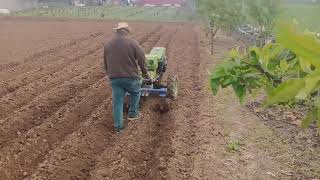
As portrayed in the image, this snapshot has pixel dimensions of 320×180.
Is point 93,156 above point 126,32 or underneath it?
underneath

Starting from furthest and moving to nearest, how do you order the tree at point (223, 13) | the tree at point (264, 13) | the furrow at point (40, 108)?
the tree at point (223, 13)
the tree at point (264, 13)
the furrow at point (40, 108)

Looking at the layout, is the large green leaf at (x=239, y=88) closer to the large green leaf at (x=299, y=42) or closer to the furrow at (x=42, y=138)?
the large green leaf at (x=299, y=42)

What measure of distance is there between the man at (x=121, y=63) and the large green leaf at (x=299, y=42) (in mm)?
7080

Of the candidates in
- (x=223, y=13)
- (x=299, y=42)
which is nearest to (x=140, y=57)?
(x=299, y=42)

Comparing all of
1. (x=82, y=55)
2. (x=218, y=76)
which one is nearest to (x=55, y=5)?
(x=82, y=55)

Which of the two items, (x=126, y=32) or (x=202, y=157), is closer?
(x=202, y=157)

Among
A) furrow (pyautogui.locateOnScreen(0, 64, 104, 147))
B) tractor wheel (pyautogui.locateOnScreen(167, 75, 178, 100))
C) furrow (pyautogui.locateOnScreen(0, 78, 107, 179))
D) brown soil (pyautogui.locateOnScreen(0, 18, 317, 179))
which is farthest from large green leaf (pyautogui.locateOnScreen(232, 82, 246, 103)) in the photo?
tractor wheel (pyautogui.locateOnScreen(167, 75, 178, 100))

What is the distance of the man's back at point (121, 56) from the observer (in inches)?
314

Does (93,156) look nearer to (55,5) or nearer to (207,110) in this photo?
(207,110)

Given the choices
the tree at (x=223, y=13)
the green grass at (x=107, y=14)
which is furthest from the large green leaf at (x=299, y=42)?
the green grass at (x=107, y=14)

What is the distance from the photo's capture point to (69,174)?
6082mm

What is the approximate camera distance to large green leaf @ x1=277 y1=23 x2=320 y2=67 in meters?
0.91

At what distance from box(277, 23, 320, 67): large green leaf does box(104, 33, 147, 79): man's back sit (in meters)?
7.08

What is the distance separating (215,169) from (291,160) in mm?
1150
